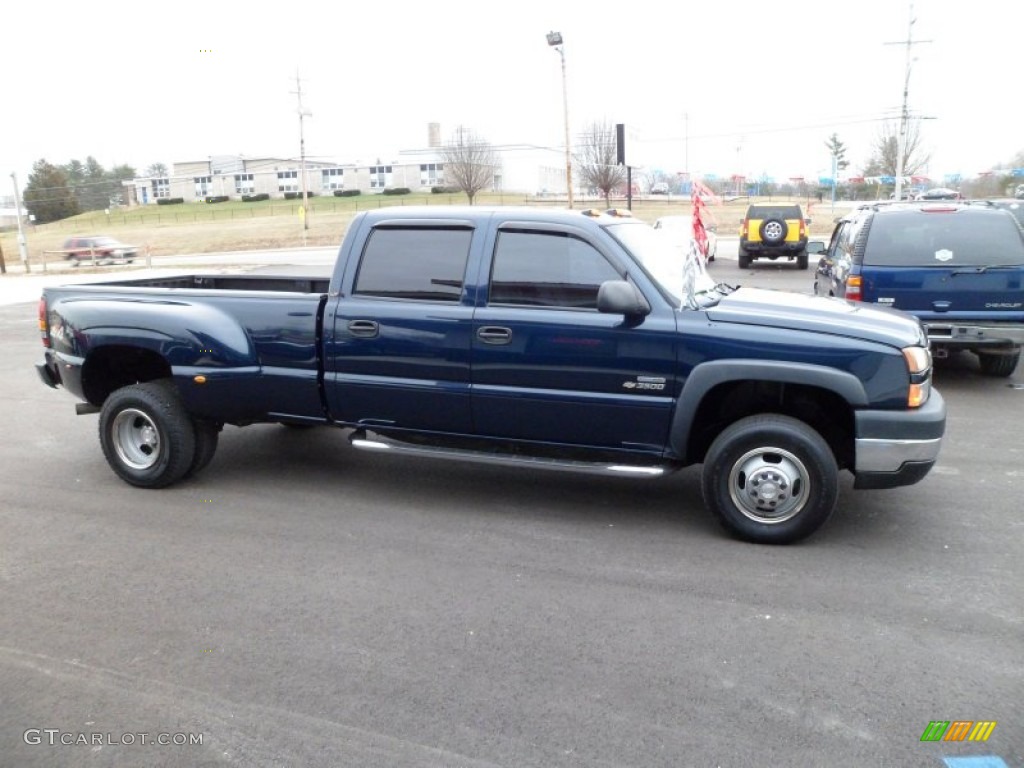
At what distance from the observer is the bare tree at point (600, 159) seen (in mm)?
61250

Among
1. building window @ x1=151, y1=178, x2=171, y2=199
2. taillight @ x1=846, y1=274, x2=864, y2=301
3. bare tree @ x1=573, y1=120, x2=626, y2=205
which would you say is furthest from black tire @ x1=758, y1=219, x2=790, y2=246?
building window @ x1=151, y1=178, x2=171, y2=199

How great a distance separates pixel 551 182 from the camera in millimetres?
110250

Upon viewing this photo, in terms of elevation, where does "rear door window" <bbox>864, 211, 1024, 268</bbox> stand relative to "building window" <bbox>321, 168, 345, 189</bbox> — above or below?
below

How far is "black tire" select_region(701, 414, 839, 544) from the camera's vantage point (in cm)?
465

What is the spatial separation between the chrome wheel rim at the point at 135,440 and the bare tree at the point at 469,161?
71.5m

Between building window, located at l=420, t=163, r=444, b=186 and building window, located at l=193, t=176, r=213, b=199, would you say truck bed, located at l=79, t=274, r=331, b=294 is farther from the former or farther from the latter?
building window, located at l=193, t=176, r=213, b=199

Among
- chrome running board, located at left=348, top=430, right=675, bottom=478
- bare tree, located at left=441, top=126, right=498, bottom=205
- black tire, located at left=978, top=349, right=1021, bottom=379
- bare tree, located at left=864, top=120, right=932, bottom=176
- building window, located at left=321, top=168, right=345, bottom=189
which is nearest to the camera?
chrome running board, located at left=348, top=430, right=675, bottom=478

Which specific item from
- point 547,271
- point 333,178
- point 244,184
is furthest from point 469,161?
point 547,271

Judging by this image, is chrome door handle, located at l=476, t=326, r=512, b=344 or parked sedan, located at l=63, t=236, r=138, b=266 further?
parked sedan, located at l=63, t=236, r=138, b=266

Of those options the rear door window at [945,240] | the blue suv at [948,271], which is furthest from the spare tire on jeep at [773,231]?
the rear door window at [945,240]

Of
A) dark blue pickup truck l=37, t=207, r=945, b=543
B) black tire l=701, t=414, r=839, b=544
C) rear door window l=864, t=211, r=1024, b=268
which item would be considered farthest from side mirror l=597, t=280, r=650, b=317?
rear door window l=864, t=211, r=1024, b=268

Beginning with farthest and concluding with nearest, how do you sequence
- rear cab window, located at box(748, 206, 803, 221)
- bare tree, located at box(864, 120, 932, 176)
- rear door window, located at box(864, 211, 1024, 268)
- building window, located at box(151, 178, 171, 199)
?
building window, located at box(151, 178, 171, 199) < bare tree, located at box(864, 120, 932, 176) < rear cab window, located at box(748, 206, 803, 221) < rear door window, located at box(864, 211, 1024, 268)

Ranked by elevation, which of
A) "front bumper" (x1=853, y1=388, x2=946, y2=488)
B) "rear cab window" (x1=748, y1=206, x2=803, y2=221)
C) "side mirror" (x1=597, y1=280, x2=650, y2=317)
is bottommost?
"front bumper" (x1=853, y1=388, x2=946, y2=488)

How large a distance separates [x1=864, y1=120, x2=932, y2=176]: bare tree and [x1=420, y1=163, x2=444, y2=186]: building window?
186 feet
